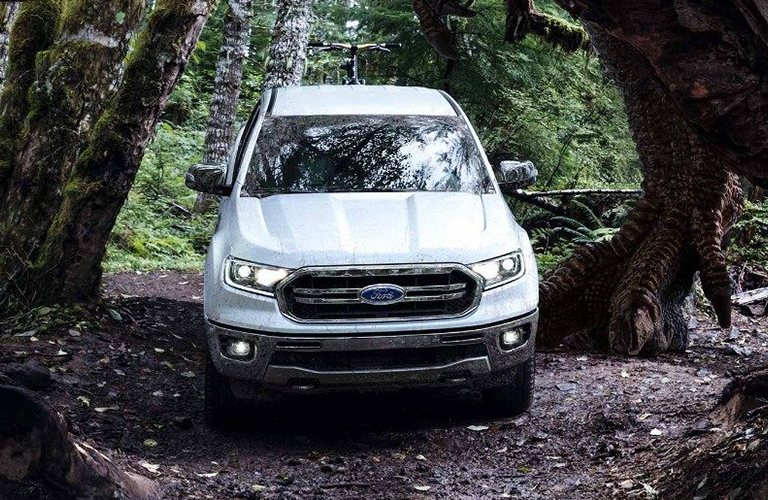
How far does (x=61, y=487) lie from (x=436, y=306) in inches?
109

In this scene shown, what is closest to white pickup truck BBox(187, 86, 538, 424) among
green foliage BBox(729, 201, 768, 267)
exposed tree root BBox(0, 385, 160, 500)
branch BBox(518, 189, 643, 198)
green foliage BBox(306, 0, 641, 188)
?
exposed tree root BBox(0, 385, 160, 500)

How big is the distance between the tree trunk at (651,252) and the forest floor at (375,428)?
33 centimetres

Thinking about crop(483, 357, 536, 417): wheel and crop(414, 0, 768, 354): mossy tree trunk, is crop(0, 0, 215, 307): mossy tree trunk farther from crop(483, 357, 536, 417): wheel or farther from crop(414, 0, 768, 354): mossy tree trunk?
crop(483, 357, 536, 417): wheel

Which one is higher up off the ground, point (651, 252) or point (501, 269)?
point (501, 269)

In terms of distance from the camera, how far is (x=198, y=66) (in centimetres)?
2691

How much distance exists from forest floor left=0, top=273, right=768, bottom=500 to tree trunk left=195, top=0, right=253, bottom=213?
7.88 meters

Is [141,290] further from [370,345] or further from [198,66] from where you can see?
[198,66]

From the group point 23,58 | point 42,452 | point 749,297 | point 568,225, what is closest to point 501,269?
point 42,452

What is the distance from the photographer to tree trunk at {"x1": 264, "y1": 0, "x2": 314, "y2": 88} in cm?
1450

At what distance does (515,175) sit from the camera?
24.6 feet

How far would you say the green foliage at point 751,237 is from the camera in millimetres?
12773

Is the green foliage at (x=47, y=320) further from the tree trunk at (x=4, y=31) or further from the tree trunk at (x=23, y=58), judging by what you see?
the tree trunk at (x=4, y=31)

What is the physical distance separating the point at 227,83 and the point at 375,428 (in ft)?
34.8

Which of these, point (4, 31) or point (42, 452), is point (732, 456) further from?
point (4, 31)
